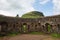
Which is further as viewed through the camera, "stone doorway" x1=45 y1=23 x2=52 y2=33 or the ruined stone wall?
"stone doorway" x1=45 y1=23 x2=52 y2=33

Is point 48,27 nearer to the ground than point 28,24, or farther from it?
nearer to the ground

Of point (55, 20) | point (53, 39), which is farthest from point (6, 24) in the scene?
point (53, 39)

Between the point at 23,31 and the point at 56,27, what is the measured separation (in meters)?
6.98

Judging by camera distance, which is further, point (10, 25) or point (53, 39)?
point (10, 25)

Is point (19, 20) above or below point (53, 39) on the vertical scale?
above

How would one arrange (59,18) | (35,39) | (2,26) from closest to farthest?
(35,39)
(59,18)
(2,26)

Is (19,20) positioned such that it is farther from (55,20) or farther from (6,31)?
(55,20)

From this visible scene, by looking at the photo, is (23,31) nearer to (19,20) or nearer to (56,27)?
(19,20)

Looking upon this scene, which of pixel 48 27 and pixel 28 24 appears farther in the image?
pixel 28 24

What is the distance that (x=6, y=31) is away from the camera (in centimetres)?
3175

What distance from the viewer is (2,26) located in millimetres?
32219

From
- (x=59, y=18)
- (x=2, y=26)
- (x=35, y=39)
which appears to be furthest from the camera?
(x=2, y=26)

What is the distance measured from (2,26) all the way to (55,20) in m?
10.6

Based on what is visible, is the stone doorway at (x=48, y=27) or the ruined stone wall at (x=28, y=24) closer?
the ruined stone wall at (x=28, y=24)
